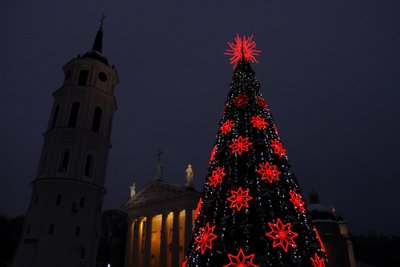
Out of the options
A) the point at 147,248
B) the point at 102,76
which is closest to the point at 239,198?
the point at 102,76

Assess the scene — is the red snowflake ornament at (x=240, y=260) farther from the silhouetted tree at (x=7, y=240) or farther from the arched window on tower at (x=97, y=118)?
the silhouetted tree at (x=7, y=240)

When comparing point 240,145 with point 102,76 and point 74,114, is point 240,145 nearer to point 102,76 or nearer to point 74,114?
point 74,114

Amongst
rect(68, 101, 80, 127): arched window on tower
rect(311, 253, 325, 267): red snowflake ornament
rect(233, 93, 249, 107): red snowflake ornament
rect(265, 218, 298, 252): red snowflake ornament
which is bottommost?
rect(311, 253, 325, 267): red snowflake ornament

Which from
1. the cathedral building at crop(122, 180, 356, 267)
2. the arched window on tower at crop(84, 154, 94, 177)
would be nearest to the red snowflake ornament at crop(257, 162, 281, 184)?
the arched window on tower at crop(84, 154, 94, 177)

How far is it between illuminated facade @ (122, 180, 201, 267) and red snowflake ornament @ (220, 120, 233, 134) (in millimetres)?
24782

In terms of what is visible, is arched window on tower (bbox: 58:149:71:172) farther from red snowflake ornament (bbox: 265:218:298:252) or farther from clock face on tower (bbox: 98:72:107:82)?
red snowflake ornament (bbox: 265:218:298:252)

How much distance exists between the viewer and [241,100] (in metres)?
10.7

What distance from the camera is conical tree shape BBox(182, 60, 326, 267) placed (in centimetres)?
792

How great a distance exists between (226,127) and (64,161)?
64.9 feet

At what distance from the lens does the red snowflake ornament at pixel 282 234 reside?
7.86 metres

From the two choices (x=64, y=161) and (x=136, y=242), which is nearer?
(x=64, y=161)

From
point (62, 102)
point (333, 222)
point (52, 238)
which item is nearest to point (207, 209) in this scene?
point (52, 238)

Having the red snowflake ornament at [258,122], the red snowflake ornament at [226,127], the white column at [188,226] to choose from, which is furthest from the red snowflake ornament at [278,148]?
the white column at [188,226]

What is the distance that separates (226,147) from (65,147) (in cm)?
2016
